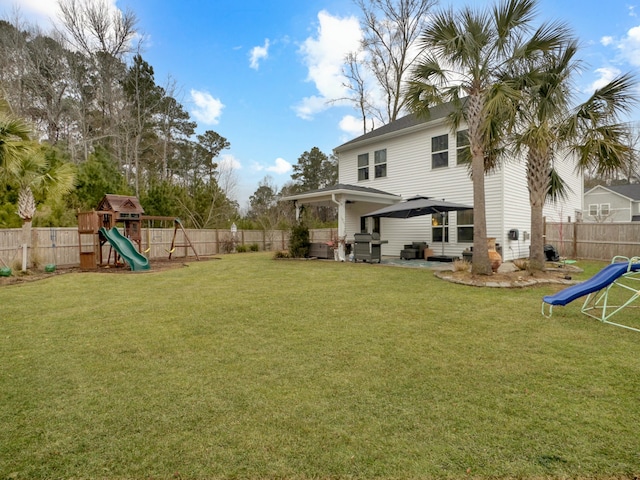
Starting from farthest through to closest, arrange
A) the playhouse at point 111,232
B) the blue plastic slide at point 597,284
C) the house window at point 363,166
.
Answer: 1. the house window at point 363,166
2. the playhouse at point 111,232
3. the blue plastic slide at point 597,284

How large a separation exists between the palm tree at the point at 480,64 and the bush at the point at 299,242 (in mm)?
6764

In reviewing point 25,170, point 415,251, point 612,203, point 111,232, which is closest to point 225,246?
point 111,232

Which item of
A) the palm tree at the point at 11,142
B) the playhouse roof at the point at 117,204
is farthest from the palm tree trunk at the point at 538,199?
the palm tree at the point at 11,142

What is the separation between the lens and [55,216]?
13320 millimetres

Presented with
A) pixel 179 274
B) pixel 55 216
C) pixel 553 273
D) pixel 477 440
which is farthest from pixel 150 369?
pixel 55 216

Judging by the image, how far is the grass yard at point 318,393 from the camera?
1.90 meters

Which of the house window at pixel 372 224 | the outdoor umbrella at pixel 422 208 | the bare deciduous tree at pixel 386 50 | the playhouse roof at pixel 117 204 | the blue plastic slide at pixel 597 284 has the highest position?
the bare deciduous tree at pixel 386 50

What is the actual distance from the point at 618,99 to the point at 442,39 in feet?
13.5

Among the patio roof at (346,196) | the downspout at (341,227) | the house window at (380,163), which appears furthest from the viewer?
the house window at (380,163)

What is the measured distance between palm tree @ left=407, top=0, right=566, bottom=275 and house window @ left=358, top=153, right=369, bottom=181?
7151 millimetres

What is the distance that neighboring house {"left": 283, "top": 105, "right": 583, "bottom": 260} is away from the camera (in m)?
11.7

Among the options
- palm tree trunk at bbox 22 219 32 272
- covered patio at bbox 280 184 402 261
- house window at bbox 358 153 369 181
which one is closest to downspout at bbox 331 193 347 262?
covered patio at bbox 280 184 402 261

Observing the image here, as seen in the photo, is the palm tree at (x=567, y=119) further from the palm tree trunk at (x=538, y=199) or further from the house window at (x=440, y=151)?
the house window at (x=440, y=151)

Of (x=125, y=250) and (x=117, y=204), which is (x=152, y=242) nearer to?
(x=117, y=204)
